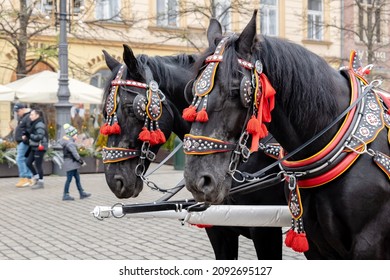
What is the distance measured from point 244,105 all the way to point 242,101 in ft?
0.07

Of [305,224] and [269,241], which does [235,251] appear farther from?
[305,224]

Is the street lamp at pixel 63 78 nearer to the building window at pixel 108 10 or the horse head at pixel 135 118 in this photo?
the building window at pixel 108 10

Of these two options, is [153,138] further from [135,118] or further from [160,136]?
[135,118]

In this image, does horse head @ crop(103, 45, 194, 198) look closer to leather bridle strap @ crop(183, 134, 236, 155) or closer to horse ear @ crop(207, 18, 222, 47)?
horse ear @ crop(207, 18, 222, 47)

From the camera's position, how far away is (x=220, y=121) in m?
2.58

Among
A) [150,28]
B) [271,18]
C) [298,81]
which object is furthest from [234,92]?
[271,18]

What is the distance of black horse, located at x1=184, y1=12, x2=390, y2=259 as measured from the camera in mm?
2596

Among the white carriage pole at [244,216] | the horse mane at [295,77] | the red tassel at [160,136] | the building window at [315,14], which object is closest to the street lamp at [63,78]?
the red tassel at [160,136]

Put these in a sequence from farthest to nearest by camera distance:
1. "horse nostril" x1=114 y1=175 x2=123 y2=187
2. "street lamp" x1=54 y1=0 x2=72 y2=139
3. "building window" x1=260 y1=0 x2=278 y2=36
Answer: "building window" x1=260 y1=0 x2=278 y2=36, "street lamp" x1=54 y1=0 x2=72 y2=139, "horse nostril" x1=114 y1=175 x2=123 y2=187

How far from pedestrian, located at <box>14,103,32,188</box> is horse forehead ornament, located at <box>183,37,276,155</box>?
10563 mm

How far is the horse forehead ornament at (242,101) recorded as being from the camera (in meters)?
2.53

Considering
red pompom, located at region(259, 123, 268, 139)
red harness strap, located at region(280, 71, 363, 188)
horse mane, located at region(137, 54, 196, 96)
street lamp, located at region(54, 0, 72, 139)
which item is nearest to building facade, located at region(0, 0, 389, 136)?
street lamp, located at region(54, 0, 72, 139)
